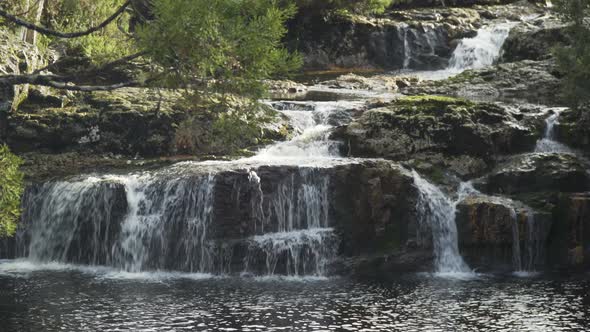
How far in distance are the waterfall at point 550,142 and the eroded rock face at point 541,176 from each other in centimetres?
183

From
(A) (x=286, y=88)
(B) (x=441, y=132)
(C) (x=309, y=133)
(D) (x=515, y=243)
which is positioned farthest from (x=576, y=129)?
(A) (x=286, y=88)

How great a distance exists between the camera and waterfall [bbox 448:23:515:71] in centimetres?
4403

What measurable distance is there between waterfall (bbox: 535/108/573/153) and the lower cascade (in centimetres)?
788

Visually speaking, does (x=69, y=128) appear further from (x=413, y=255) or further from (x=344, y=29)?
(x=344, y=29)

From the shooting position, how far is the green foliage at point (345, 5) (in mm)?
47719

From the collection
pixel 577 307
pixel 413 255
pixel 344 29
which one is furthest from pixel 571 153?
pixel 344 29

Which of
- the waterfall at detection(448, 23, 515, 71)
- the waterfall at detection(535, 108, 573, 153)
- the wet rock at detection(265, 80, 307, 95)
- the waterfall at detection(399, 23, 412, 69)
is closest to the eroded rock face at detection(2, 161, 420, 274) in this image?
the waterfall at detection(535, 108, 573, 153)

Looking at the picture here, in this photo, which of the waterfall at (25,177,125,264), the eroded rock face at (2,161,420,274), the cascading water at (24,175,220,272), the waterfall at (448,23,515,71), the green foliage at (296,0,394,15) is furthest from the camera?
the green foliage at (296,0,394,15)

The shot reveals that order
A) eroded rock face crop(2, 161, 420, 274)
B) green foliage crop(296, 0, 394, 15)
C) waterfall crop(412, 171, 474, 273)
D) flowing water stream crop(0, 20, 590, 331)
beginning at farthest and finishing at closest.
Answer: green foliage crop(296, 0, 394, 15)
waterfall crop(412, 171, 474, 273)
eroded rock face crop(2, 161, 420, 274)
flowing water stream crop(0, 20, 590, 331)

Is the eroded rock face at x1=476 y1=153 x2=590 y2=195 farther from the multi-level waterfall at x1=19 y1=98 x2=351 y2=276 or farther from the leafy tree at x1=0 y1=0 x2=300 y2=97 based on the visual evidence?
the leafy tree at x1=0 y1=0 x2=300 y2=97

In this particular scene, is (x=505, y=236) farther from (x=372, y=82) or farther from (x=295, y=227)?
(x=372, y=82)

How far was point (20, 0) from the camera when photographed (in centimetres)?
3075

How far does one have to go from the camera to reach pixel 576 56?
28.5 m

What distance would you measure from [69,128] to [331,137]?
8.83 m
